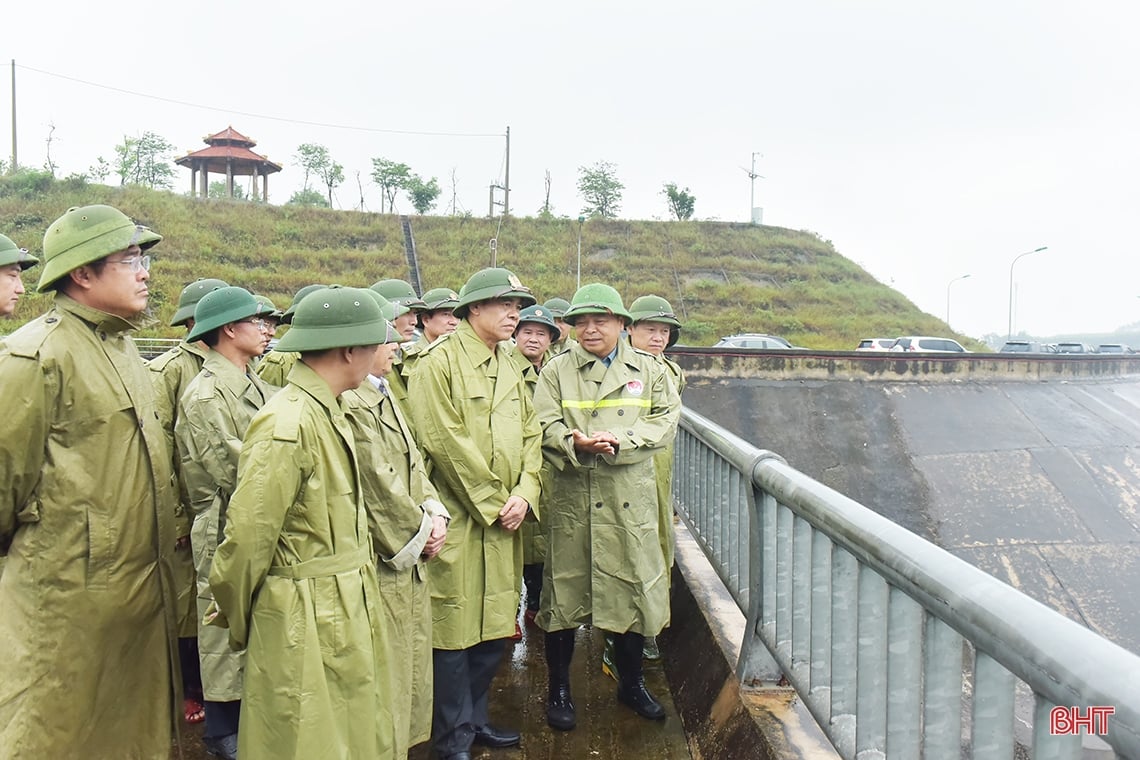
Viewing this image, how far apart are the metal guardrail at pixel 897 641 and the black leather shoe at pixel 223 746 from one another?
6.70 feet

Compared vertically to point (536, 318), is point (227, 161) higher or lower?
higher

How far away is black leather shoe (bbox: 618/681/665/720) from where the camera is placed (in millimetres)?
3387

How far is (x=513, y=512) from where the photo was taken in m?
3.18

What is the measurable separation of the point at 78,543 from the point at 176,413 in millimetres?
1459

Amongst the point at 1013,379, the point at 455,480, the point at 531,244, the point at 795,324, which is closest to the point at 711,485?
the point at 455,480

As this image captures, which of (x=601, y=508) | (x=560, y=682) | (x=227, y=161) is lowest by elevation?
(x=560, y=682)

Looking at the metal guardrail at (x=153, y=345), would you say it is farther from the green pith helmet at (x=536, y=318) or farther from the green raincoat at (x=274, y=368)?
the green pith helmet at (x=536, y=318)

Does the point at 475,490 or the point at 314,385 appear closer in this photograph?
the point at 314,385

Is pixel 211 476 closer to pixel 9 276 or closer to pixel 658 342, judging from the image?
pixel 9 276

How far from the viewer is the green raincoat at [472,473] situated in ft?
10.2

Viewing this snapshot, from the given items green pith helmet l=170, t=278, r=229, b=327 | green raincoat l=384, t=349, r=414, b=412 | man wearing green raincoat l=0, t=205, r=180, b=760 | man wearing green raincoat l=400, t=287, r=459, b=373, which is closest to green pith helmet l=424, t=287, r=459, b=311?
man wearing green raincoat l=400, t=287, r=459, b=373

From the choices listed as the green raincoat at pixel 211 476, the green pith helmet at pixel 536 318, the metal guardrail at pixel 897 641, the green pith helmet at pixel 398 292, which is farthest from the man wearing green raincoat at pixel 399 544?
the green pith helmet at pixel 398 292

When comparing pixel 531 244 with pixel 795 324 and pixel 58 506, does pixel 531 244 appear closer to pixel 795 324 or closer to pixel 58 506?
pixel 795 324

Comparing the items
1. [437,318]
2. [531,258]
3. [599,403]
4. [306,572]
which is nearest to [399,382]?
[437,318]
